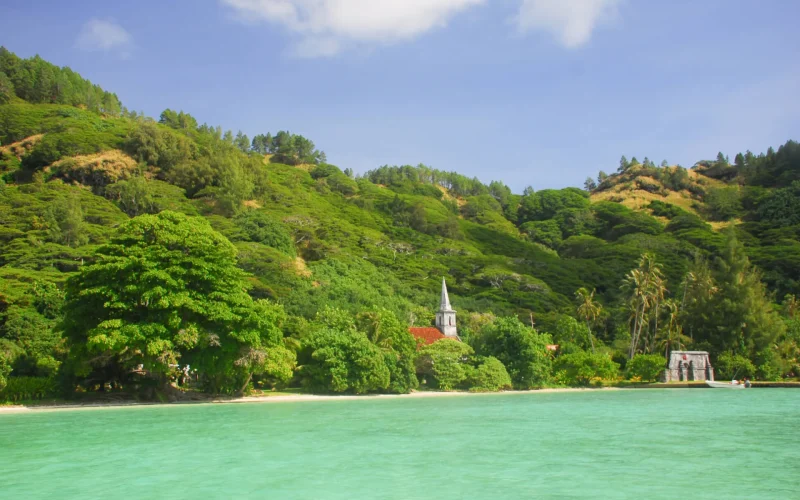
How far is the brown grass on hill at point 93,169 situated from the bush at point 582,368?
6845 centimetres

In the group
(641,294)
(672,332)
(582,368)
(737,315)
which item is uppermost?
(641,294)

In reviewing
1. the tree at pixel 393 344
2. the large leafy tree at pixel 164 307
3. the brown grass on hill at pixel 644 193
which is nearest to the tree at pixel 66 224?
the large leafy tree at pixel 164 307

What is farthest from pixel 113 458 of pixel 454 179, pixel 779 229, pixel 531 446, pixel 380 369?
pixel 454 179

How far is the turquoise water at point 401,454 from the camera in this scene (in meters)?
13.7

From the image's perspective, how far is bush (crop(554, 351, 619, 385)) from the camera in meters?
52.7

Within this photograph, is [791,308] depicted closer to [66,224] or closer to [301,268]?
[301,268]

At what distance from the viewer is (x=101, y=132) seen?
103 m

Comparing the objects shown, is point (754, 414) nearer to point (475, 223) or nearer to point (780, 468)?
point (780, 468)

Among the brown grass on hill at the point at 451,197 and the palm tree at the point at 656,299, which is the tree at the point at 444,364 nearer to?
the palm tree at the point at 656,299

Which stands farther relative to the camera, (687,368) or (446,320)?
(446,320)

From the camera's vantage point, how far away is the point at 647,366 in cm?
5347

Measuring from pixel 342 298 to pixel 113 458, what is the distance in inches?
1811

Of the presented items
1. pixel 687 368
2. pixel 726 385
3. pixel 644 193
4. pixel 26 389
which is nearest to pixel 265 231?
pixel 26 389

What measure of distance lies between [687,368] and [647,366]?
132 inches
